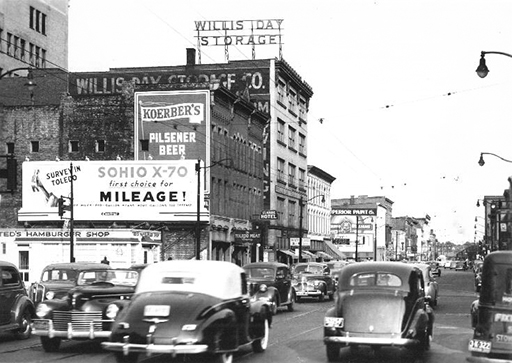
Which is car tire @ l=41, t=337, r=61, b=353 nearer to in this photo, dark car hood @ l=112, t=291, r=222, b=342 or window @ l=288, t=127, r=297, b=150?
dark car hood @ l=112, t=291, r=222, b=342

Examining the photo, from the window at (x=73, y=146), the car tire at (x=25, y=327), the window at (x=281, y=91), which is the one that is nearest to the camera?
the car tire at (x=25, y=327)

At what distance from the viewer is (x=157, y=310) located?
13867 mm

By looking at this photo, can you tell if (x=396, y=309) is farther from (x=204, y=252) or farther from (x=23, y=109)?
(x=23, y=109)

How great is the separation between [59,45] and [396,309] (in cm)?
8047

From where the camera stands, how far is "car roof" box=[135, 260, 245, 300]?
1474 centimetres

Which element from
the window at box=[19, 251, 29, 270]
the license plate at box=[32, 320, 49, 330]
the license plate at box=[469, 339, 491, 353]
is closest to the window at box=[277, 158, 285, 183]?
the window at box=[19, 251, 29, 270]

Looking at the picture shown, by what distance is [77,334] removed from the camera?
17.3 metres

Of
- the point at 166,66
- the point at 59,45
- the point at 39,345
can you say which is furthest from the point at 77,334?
the point at 59,45

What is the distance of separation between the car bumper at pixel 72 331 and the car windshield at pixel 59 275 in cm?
621

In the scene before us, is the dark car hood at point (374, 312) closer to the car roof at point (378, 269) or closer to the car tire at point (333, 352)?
the car tire at point (333, 352)

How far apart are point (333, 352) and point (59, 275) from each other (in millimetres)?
10191

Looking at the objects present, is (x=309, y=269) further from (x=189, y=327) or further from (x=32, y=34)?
(x=32, y=34)

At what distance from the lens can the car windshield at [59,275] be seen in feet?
78.3

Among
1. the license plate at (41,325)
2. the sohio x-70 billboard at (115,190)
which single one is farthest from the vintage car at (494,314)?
the sohio x-70 billboard at (115,190)
